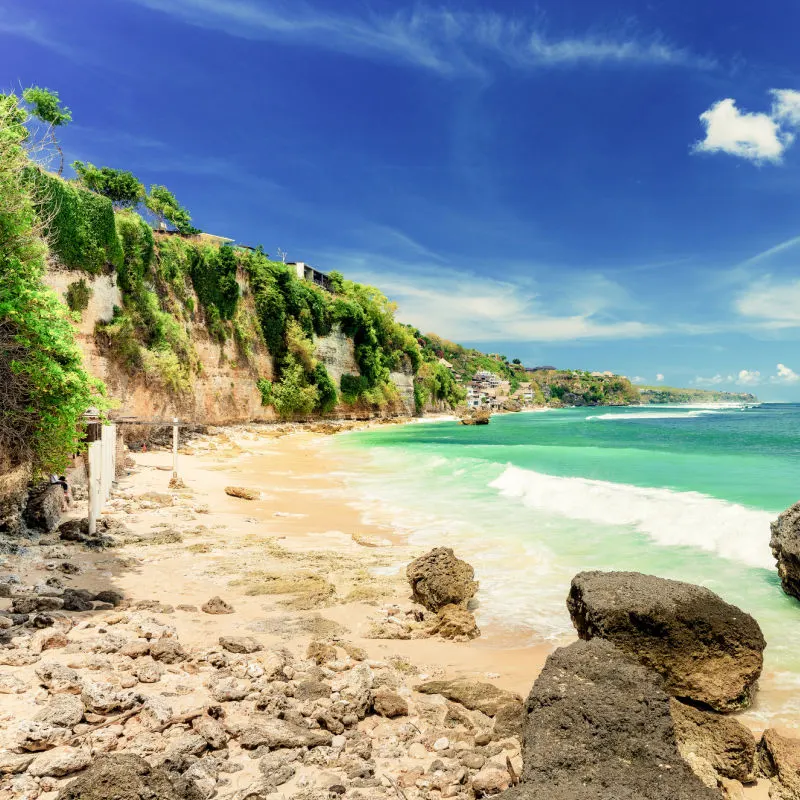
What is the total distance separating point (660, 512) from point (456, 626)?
799 centimetres

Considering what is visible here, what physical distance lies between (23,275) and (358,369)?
156 ft

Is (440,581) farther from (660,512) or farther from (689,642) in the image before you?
(660,512)

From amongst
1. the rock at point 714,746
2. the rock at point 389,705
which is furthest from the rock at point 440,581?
the rock at point 714,746

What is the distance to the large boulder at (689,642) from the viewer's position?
4.30 meters

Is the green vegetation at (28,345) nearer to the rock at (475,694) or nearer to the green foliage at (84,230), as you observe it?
the rock at (475,694)

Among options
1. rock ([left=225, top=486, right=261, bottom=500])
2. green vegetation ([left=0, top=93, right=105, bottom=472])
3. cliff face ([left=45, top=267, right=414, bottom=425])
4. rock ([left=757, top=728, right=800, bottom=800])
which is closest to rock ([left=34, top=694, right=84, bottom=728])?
rock ([left=757, top=728, right=800, bottom=800])

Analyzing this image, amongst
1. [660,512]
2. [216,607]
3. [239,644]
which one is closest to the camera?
[239,644]

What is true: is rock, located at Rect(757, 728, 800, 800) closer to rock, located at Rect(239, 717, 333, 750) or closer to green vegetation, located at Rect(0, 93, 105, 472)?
rock, located at Rect(239, 717, 333, 750)

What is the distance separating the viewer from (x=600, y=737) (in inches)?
118

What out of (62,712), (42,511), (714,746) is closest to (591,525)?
(714,746)

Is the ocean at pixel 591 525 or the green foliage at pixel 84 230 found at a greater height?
the green foliage at pixel 84 230

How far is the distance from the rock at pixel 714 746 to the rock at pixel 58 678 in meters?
4.42

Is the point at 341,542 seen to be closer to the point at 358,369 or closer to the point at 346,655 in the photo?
the point at 346,655

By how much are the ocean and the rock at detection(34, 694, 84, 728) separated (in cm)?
396
